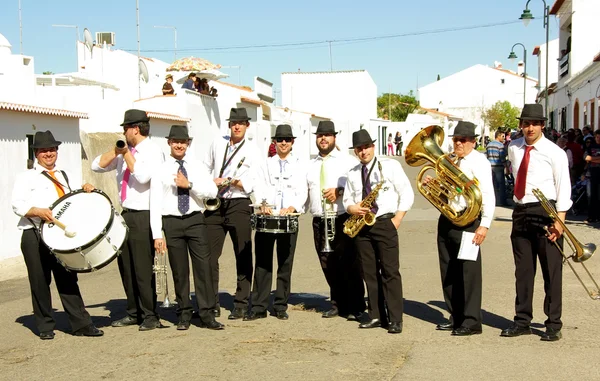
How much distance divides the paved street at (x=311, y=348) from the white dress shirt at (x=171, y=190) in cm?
116

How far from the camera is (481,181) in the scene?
297 inches

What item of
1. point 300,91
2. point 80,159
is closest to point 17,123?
point 80,159

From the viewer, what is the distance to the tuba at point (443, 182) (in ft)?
24.4

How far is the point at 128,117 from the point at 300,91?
65.2 meters

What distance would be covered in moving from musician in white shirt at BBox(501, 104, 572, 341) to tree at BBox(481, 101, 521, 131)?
72.8 m

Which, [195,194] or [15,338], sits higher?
[195,194]

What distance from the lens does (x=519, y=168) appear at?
24.5 ft

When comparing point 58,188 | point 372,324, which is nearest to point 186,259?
point 58,188

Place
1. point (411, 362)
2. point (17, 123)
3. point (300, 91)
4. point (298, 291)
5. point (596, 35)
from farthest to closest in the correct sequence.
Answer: point (300, 91)
point (596, 35)
point (17, 123)
point (298, 291)
point (411, 362)

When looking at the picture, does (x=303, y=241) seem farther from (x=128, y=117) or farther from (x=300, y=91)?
(x=300, y=91)

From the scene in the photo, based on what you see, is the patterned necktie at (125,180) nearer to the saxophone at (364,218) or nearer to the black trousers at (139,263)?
the black trousers at (139,263)

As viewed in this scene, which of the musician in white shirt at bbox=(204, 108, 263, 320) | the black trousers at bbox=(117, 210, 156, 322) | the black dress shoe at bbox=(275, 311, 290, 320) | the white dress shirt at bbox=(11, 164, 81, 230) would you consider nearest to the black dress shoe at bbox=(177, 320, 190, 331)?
the black trousers at bbox=(117, 210, 156, 322)

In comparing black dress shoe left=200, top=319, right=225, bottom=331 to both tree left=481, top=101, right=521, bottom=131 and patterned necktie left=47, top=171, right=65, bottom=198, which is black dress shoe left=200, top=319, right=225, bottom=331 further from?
tree left=481, top=101, right=521, bottom=131

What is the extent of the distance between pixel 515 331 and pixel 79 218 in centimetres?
412
